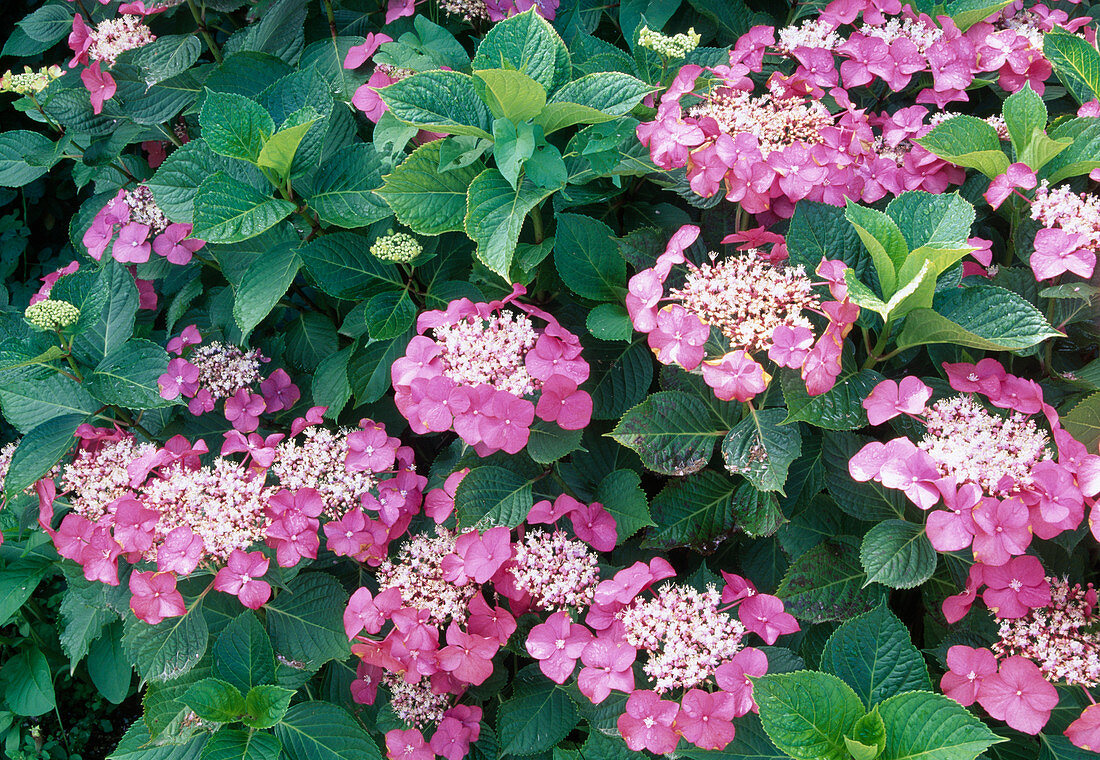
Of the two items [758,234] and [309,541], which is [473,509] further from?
[758,234]

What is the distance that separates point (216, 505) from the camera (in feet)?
4.57

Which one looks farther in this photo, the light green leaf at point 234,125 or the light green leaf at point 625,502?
the light green leaf at point 234,125

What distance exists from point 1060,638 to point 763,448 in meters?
0.53

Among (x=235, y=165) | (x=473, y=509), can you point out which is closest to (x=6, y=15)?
(x=235, y=165)

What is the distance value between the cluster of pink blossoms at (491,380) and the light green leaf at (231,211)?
1.43 ft

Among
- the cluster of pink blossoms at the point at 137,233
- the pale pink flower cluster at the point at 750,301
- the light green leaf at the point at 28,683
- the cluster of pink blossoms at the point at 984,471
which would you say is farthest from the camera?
the light green leaf at the point at 28,683

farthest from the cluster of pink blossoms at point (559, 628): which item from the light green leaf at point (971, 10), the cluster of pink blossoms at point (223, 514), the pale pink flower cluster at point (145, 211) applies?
the light green leaf at point (971, 10)

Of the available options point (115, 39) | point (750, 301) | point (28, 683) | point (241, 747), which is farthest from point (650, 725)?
point (28, 683)

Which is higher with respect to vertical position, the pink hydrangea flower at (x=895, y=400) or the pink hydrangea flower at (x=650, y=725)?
the pink hydrangea flower at (x=895, y=400)

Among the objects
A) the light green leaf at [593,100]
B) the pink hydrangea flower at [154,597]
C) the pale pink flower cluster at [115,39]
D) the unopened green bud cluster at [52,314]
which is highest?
the light green leaf at [593,100]

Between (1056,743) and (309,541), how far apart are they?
4.20 ft

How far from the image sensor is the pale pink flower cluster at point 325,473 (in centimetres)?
146

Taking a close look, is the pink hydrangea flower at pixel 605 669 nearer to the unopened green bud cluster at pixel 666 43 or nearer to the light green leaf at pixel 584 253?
the light green leaf at pixel 584 253

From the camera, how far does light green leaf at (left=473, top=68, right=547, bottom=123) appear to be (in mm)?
1209
